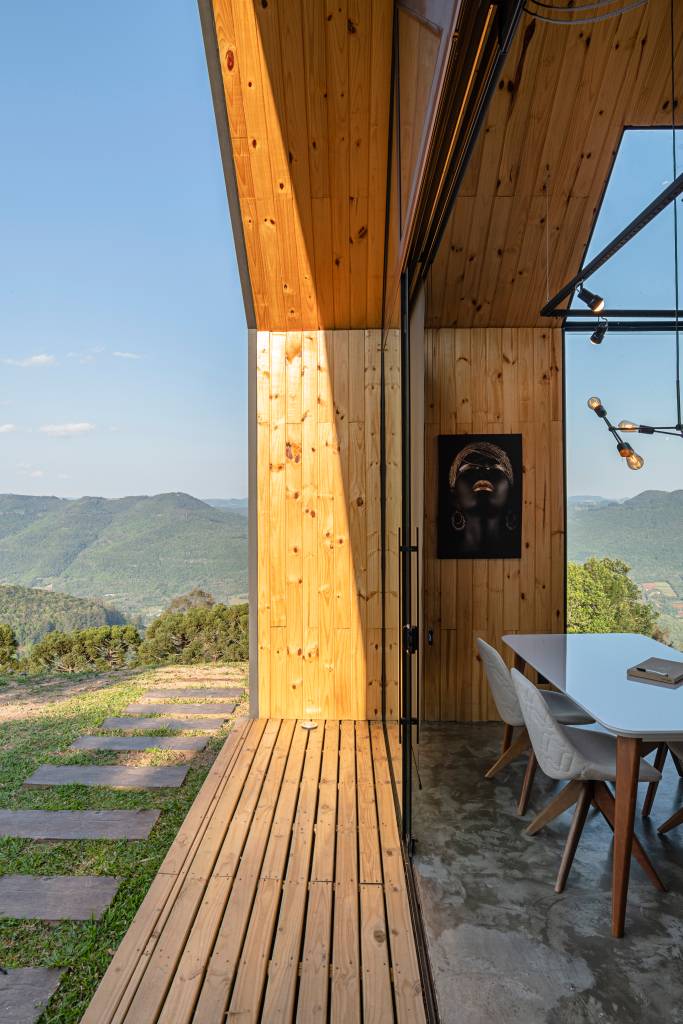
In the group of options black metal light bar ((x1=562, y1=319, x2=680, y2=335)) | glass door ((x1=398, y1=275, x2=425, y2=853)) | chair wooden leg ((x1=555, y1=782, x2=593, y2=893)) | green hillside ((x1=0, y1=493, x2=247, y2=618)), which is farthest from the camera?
green hillside ((x1=0, y1=493, x2=247, y2=618))

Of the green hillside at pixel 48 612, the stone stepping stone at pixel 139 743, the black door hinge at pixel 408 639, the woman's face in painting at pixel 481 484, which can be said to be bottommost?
the stone stepping stone at pixel 139 743

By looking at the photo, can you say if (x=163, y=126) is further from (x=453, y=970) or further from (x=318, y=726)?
(x=453, y=970)

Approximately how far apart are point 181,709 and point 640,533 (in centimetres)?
360

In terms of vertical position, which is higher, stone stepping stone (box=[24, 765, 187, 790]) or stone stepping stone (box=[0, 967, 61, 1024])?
stone stepping stone (box=[24, 765, 187, 790])

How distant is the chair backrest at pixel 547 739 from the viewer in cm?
225

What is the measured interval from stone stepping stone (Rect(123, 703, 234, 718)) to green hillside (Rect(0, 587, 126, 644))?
2059 mm

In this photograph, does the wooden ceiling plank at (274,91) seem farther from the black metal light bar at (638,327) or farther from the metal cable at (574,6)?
the black metal light bar at (638,327)

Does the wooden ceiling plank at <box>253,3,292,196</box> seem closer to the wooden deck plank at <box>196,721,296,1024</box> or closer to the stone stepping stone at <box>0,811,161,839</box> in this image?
the wooden deck plank at <box>196,721,296,1024</box>

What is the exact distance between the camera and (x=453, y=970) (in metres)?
1.82

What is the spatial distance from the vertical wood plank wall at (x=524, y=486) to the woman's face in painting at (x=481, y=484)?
0.14 m

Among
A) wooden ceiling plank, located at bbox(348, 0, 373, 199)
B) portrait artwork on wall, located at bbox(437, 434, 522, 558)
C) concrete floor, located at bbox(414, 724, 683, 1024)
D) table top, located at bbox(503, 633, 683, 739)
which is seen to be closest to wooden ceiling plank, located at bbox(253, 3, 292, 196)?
wooden ceiling plank, located at bbox(348, 0, 373, 199)

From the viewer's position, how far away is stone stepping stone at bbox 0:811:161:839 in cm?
280

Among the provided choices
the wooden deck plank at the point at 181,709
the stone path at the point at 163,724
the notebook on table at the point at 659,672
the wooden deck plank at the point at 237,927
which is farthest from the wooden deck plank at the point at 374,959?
the wooden deck plank at the point at 181,709

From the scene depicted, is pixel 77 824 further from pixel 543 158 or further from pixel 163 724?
pixel 543 158
